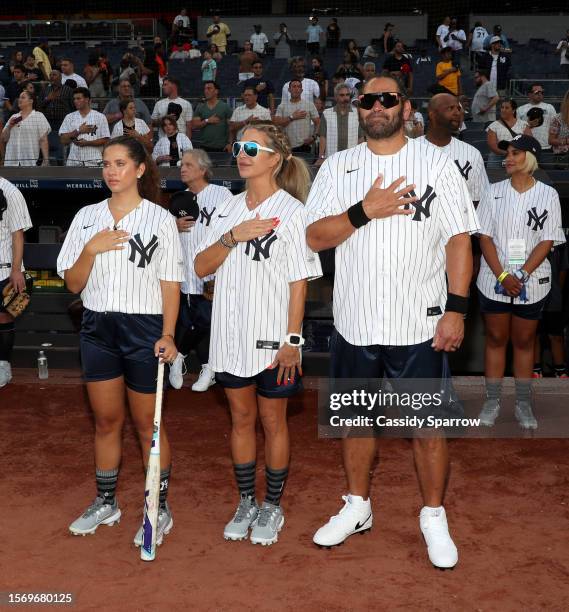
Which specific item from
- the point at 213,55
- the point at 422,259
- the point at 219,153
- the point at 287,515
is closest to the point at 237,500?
the point at 287,515

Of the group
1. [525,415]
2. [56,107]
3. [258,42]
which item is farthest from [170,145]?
[258,42]

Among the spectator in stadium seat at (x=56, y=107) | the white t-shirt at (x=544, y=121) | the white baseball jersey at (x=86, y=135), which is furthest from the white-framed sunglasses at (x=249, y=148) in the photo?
the spectator in stadium seat at (x=56, y=107)

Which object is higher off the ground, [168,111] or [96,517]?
[168,111]

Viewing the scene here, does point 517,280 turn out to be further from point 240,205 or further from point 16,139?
point 16,139

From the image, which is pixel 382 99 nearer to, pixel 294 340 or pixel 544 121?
pixel 294 340

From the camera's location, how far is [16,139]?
10.9 metres

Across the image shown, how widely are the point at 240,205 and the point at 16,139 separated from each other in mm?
7390

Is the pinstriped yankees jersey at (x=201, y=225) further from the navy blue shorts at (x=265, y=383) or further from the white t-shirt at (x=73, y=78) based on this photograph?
the white t-shirt at (x=73, y=78)

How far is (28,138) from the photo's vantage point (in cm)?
1088

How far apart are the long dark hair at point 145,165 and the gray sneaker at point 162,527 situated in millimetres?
1604

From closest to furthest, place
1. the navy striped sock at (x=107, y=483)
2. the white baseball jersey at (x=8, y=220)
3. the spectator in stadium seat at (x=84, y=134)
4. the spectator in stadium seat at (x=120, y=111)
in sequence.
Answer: the navy striped sock at (x=107, y=483)
the white baseball jersey at (x=8, y=220)
the spectator in stadium seat at (x=84, y=134)
the spectator in stadium seat at (x=120, y=111)

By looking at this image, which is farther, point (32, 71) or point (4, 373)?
point (32, 71)

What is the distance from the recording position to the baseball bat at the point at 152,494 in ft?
13.7

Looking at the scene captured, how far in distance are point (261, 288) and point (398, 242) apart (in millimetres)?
708
